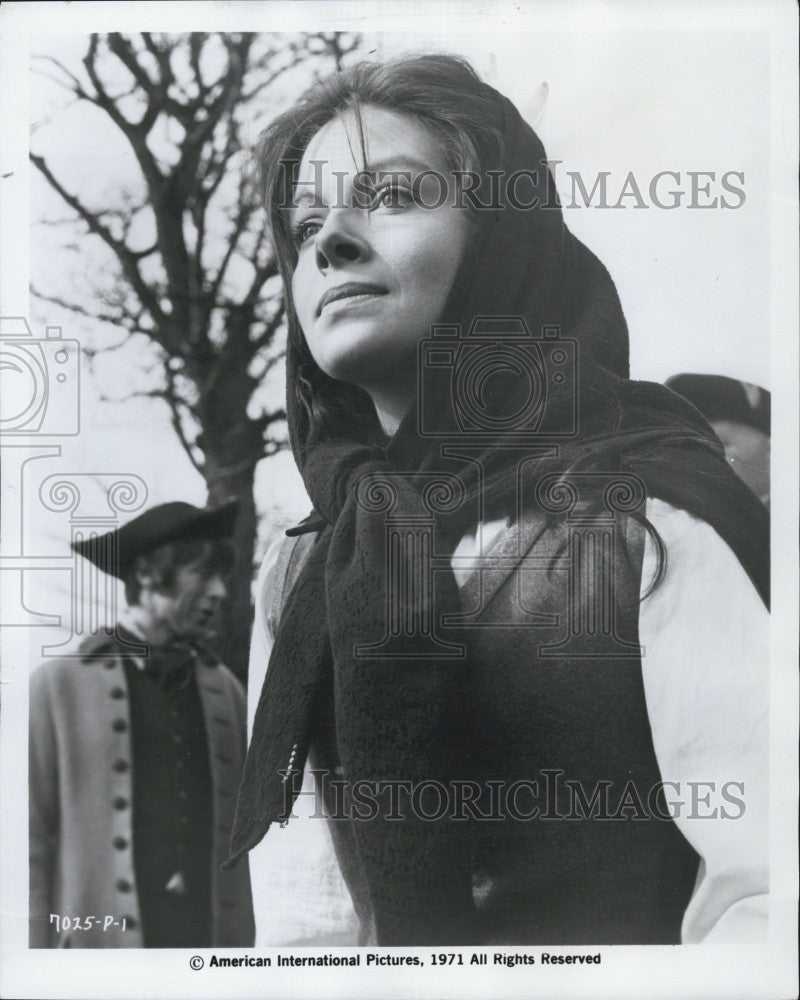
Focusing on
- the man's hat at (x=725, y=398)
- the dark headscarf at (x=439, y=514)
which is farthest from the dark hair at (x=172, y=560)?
the man's hat at (x=725, y=398)

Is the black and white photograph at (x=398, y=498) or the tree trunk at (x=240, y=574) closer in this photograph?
the black and white photograph at (x=398, y=498)

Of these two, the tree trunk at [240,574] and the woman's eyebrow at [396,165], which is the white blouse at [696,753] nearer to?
the tree trunk at [240,574]

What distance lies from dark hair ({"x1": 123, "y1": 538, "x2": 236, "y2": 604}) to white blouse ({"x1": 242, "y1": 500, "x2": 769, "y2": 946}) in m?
0.26

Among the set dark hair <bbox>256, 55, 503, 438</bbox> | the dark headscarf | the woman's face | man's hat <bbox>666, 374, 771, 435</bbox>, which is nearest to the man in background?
the dark headscarf

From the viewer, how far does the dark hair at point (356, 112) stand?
95.3 inches

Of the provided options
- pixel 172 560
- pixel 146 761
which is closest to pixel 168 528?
pixel 172 560

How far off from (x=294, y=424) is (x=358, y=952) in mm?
1178

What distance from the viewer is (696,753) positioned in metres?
2.36

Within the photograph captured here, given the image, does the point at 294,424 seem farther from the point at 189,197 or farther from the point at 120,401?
the point at 189,197

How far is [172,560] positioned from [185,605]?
11cm

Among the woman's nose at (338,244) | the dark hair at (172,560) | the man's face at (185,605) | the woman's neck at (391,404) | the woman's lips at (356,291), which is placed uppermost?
the woman's nose at (338,244)

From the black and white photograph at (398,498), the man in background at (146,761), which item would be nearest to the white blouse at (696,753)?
the black and white photograph at (398,498)

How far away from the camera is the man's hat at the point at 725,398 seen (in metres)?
2.45

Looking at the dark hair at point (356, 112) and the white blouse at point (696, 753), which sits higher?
the dark hair at point (356, 112)
